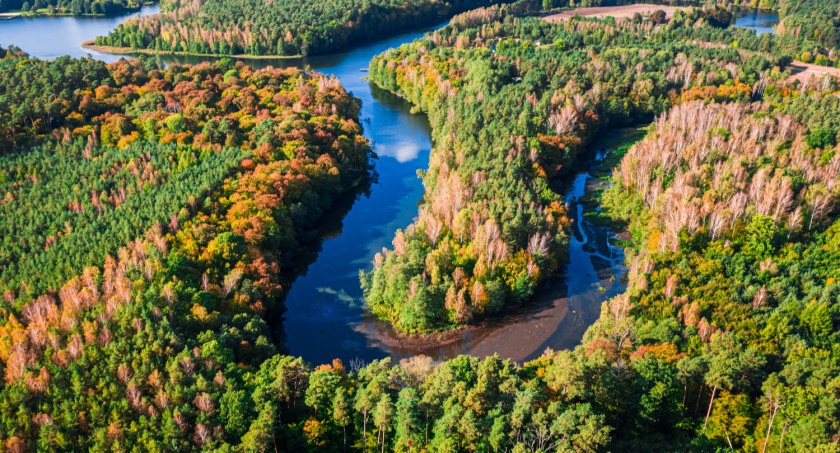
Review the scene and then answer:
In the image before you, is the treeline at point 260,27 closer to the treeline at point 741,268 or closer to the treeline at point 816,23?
the treeline at point 741,268

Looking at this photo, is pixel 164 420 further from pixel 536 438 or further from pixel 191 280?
pixel 536 438

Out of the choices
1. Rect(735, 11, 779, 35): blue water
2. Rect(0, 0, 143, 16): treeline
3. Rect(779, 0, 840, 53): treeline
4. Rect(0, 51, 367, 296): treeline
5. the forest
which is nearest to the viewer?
the forest

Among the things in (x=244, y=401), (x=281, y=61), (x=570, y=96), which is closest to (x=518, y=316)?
(x=244, y=401)

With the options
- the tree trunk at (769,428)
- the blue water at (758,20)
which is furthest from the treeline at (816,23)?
the tree trunk at (769,428)

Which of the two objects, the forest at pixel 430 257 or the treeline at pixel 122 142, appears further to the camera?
the treeline at pixel 122 142

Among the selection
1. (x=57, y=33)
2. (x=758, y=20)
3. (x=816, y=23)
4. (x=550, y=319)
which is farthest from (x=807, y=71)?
(x=57, y=33)

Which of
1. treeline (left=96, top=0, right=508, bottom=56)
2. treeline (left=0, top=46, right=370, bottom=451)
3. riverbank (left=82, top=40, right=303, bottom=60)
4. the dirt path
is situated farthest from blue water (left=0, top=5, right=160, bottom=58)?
the dirt path

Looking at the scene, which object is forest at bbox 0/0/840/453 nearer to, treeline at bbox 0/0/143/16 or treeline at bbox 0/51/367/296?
treeline at bbox 0/51/367/296
